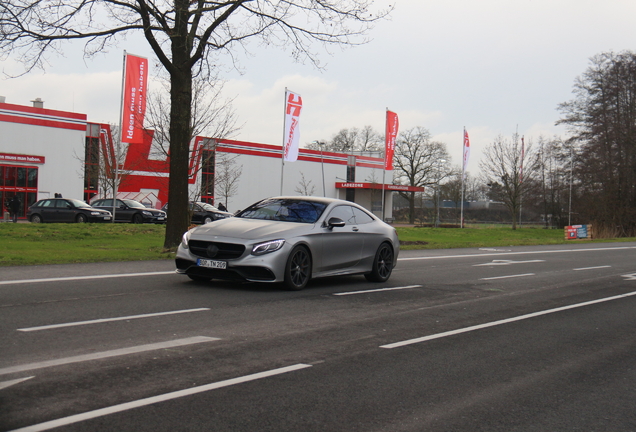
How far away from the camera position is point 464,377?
18.0 ft

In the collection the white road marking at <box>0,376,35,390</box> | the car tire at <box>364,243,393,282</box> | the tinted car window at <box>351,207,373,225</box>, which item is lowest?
the white road marking at <box>0,376,35,390</box>

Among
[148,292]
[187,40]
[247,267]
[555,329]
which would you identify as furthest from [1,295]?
[187,40]

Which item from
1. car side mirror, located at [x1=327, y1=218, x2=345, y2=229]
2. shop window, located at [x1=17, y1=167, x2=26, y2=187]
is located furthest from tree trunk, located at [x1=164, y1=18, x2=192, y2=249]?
shop window, located at [x1=17, y1=167, x2=26, y2=187]

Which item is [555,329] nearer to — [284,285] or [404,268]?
[284,285]

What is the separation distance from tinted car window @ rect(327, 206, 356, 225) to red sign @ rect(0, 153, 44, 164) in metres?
35.4

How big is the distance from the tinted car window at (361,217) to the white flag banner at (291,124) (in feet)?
64.2

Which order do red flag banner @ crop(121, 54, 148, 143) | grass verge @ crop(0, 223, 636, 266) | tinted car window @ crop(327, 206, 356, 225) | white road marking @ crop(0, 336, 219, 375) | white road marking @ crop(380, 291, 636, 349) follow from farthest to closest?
red flag banner @ crop(121, 54, 148, 143), grass verge @ crop(0, 223, 636, 266), tinted car window @ crop(327, 206, 356, 225), white road marking @ crop(380, 291, 636, 349), white road marking @ crop(0, 336, 219, 375)

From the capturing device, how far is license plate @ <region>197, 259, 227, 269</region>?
9770 millimetres

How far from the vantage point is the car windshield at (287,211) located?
11023 mm

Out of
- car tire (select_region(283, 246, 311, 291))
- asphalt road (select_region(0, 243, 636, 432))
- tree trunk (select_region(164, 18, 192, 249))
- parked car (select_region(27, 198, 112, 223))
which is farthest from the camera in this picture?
parked car (select_region(27, 198, 112, 223))

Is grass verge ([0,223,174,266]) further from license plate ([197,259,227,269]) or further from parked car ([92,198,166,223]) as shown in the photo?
parked car ([92,198,166,223])

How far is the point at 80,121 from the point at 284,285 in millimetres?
39560

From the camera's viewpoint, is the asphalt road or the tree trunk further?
the tree trunk

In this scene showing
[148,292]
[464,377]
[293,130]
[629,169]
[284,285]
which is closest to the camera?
[464,377]
